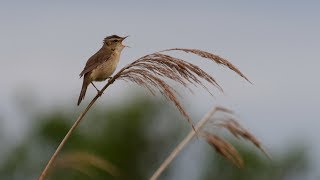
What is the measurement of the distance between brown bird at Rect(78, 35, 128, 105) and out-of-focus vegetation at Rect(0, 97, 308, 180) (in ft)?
139

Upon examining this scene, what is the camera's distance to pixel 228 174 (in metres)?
60.9

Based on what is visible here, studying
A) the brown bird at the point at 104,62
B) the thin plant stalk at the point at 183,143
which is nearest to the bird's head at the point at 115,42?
the brown bird at the point at 104,62

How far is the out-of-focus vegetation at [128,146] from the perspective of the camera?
2154 inches

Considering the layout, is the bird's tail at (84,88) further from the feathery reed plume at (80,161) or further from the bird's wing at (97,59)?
the feathery reed plume at (80,161)

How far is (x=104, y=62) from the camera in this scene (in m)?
9.63

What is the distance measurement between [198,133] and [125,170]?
2075 inches

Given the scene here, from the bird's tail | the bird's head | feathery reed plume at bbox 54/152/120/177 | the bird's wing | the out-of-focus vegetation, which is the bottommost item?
the out-of-focus vegetation

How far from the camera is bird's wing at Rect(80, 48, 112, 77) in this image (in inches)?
355

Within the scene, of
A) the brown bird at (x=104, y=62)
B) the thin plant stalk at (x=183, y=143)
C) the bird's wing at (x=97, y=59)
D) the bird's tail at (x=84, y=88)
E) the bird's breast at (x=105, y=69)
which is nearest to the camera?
the thin plant stalk at (x=183, y=143)

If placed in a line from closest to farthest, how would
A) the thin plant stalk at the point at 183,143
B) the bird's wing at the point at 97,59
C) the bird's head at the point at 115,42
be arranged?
the thin plant stalk at the point at 183,143, the bird's wing at the point at 97,59, the bird's head at the point at 115,42

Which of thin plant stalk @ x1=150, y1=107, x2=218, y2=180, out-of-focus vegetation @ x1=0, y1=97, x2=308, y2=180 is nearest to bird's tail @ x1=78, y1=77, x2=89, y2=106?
thin plant stalk @ x1=150, y1=107, x2=218, y2=180

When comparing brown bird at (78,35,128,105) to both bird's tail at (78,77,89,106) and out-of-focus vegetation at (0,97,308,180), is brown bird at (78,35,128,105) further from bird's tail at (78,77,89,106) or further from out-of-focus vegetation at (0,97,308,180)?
out-of-focus vegetation at (0,97,308,180)

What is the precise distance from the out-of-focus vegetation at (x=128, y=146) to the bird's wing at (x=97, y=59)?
4247 cm

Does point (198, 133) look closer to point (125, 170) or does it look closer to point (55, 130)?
point (55, 130)
